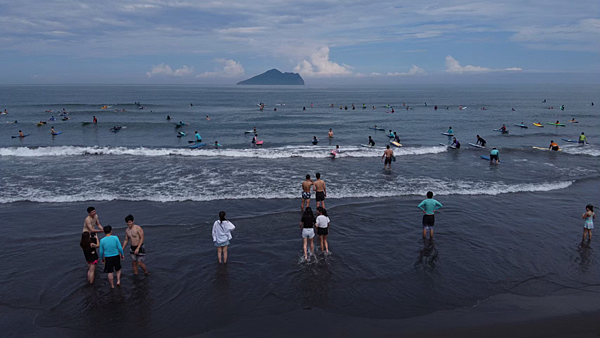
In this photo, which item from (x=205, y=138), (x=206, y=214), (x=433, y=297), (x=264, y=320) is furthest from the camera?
(x=205, y=138)

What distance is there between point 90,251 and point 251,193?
937 cm

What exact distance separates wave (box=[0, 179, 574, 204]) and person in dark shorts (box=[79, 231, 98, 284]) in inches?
292

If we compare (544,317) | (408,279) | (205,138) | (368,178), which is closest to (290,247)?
(408,279)

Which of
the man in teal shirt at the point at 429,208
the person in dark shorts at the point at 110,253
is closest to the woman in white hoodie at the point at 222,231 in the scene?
the person in dark shorts at the point at 110,253

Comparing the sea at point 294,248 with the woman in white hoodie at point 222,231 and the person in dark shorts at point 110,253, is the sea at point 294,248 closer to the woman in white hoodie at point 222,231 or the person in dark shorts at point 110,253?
the person in dark shorts at point 110,253

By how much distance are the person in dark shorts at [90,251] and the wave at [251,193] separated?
24.3ft

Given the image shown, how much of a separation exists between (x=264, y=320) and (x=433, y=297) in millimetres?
4094

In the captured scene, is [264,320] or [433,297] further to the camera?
[433,297]

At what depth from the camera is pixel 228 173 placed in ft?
73.7

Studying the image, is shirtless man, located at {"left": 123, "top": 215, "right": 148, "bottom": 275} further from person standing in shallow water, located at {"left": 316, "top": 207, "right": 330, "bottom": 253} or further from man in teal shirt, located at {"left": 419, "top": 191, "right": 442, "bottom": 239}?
man in teal shirt, located at {"left": 419, "top": 191, "right": 442, "bottom": 239}

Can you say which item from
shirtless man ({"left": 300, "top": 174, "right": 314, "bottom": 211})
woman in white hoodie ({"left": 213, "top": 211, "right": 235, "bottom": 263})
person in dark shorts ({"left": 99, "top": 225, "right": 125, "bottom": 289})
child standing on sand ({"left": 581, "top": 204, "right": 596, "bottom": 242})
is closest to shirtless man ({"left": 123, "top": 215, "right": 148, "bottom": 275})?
person in dark shorts ({"left": 99, "top": 225, "right": 125, "bottom": 289})

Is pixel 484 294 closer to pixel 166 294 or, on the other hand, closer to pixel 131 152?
pixel 166 294

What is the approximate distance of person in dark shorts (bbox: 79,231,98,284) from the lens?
30.1ft

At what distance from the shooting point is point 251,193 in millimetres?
18125
